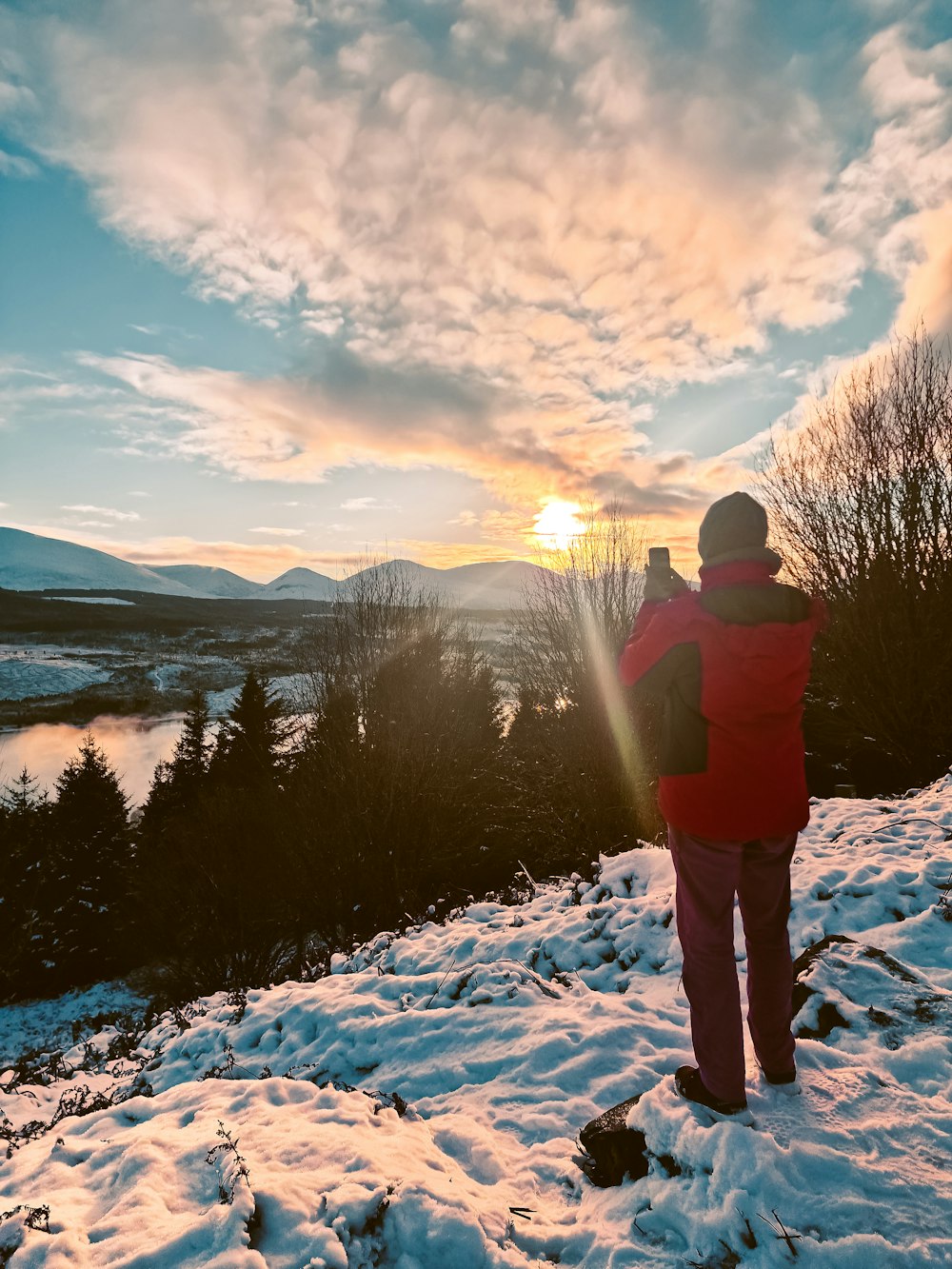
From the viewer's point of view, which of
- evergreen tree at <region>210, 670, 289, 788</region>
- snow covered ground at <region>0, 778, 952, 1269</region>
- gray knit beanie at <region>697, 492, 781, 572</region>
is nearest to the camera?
snow covered ground at <region>0, 778, 952, 1269</region>

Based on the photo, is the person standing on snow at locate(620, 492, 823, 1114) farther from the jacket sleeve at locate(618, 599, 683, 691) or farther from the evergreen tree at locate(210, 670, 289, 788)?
the evergreen tree at locate(210, 670, 289, 788)

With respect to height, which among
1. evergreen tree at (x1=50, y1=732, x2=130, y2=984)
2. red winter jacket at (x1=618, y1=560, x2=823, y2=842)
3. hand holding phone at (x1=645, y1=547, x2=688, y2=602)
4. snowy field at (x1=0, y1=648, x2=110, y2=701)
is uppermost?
hand holding phone at (x1=645, y1=547, x2=688, y2=602)

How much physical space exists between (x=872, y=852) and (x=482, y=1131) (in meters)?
4.52

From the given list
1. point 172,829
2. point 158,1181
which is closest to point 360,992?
point 158,1181

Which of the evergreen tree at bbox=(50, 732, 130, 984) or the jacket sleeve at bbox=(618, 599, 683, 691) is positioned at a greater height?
the jacket sleeve at bbox=(618, 599, 683, 691)

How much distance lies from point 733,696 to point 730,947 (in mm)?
1067

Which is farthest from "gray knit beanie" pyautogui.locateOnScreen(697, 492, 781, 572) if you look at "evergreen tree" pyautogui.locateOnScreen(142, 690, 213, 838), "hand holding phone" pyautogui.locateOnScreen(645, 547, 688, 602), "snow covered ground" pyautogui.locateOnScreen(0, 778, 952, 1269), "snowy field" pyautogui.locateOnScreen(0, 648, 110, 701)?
"snowy field" pyautogui.locateOnScreen(0, 648, 110, 701)

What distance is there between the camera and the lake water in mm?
32719

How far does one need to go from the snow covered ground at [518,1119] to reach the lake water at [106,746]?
2908 cm

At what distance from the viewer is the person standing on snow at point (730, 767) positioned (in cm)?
240

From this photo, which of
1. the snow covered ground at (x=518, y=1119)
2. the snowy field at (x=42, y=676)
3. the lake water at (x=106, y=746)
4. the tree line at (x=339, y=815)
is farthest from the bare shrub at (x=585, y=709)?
the snowy field at (x=42, y=676)

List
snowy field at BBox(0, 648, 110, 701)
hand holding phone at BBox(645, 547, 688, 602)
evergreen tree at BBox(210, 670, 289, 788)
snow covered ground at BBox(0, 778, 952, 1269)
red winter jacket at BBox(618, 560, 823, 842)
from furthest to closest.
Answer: snowy field at BBox(0, 648, 110, 701) < evergreen tree at BBox(210, 670, 289, 788) < hand holding phone at BBox(645, 547, 688, 602) < red winter jacket at BBox(618, 560, 823, 842) < snow covered ground at BBox(0, 778, 952, 1269)

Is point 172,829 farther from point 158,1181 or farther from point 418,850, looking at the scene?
point 158,1181

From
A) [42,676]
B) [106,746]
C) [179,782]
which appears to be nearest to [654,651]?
[179,782]
